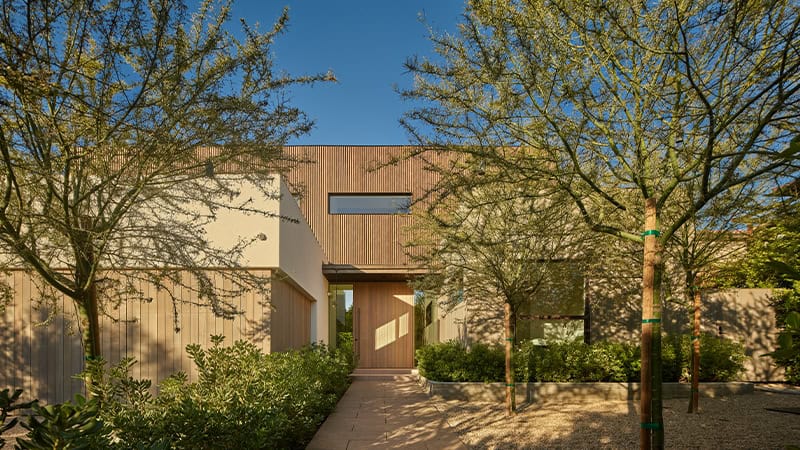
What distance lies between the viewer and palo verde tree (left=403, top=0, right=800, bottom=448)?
4.31 meters

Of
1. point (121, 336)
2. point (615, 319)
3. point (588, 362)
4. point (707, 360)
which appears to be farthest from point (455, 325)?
point (121, 336)

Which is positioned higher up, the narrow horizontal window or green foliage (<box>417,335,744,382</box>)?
the narrow horizontal window

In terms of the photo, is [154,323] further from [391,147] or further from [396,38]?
[391,147]

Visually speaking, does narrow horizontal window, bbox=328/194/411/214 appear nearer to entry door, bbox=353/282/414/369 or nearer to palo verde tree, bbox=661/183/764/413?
entry door, bbox=353/282/414/369

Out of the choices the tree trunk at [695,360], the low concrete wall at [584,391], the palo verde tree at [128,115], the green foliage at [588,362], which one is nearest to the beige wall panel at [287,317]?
the palo verde tree at [128,115]

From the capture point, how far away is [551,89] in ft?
15.2

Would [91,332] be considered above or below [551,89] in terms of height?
below

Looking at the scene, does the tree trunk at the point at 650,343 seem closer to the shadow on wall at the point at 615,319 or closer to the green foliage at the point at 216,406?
the green foliage at the point at 216,406

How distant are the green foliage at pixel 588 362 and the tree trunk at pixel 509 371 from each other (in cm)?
113

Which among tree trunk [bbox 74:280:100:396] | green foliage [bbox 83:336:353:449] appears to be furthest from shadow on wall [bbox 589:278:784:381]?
tree trunk [bbox 74:280:100:396]

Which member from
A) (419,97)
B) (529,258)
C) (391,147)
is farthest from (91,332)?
(391,147)

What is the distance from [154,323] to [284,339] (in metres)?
2.16

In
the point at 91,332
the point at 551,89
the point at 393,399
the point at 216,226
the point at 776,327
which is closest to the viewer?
the point at 551,89

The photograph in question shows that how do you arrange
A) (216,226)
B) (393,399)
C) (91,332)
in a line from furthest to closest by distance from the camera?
(393,399), (216,226), (91,332)
